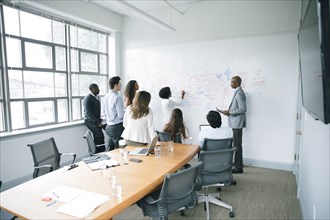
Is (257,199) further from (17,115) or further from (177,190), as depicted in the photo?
(17,115)

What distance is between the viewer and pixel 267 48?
13.0 feet

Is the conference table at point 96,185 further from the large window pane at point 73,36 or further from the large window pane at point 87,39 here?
the large window pane at point 87,39

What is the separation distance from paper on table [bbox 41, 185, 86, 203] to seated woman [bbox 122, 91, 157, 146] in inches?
44.4

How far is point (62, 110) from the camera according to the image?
14.4 feet

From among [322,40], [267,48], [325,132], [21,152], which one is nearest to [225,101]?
[267,48]

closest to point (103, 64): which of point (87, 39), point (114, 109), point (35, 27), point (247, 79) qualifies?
point (87, 39)

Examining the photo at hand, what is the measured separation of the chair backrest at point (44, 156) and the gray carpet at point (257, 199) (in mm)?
999

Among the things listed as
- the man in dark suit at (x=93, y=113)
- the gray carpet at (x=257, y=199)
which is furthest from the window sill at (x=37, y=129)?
the gray carpet at (x=257, y=199)

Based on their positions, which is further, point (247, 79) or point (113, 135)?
point (247, 79)

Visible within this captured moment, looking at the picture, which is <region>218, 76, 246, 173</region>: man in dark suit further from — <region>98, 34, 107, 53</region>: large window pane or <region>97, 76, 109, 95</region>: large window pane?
<region>98, 34, 107, 53</region>: large window pane

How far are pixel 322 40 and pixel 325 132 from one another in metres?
0.83

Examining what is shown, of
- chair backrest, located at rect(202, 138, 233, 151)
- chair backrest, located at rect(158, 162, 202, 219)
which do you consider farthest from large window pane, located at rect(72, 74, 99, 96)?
chair backrest, located at rect(158, 162, 202, 219)

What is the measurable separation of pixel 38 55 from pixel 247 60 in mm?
3795

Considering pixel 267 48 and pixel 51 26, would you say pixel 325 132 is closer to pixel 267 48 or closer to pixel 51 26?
pixel 267 48
